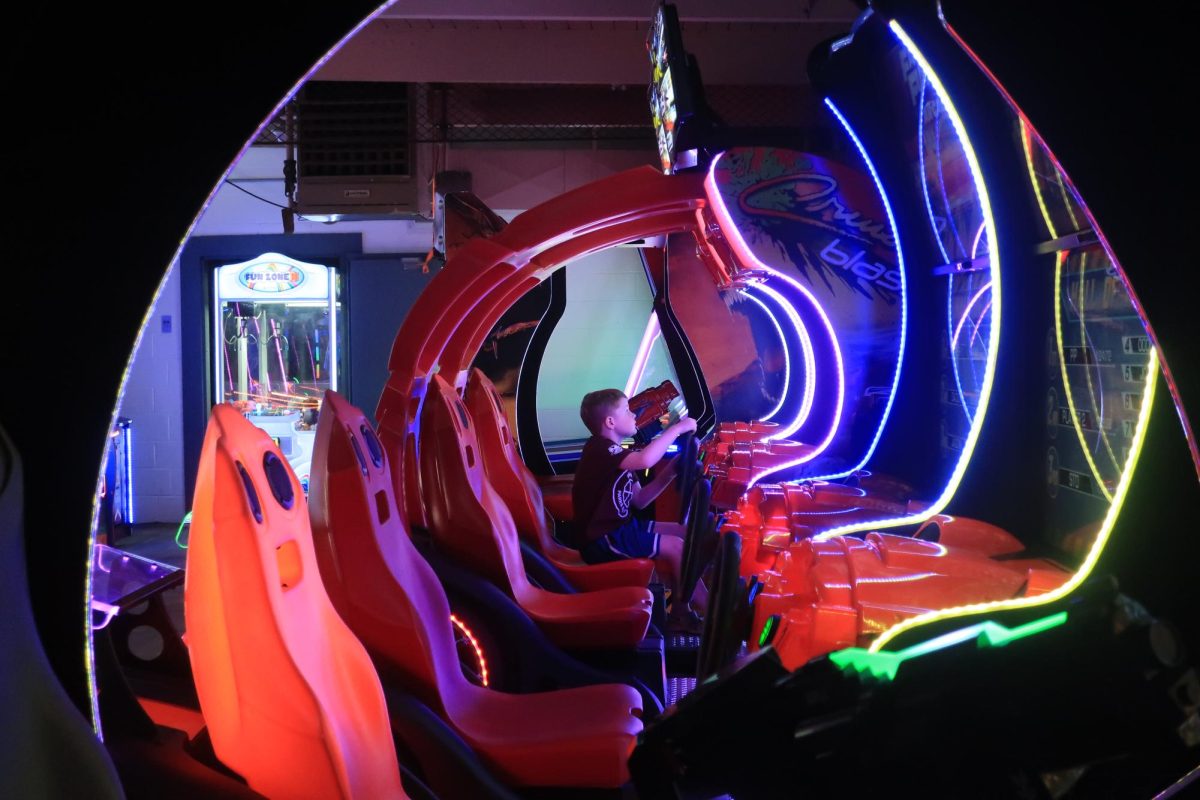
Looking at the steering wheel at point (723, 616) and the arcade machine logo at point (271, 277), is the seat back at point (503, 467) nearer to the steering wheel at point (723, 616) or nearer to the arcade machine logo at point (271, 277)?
the steering wheel at point (723, 616)

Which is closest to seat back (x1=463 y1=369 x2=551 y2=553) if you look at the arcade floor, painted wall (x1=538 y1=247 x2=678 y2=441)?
the arcade floor

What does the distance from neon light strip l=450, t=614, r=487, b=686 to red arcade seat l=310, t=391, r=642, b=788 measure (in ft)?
1.54

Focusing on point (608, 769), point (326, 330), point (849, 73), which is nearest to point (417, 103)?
point (326, 330)

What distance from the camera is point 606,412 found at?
12.5ft

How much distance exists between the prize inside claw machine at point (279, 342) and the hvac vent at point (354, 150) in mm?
1676

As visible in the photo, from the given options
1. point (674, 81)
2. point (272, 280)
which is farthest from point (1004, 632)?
point (272, 280)

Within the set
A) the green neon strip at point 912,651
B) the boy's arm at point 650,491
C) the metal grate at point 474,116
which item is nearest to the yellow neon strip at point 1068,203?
the green neon strip at point 912,651

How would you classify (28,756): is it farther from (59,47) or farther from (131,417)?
(131,417)

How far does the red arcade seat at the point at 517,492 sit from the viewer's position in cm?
351

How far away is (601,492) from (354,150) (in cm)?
308

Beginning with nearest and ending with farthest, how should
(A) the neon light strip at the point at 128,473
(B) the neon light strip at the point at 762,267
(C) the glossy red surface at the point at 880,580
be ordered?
(C) the glossy red surface at the point at 880,580
(B) the neon light strip at the point at 762,267
(A) the neon light strip at the point at 128,473

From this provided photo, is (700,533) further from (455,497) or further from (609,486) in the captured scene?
(609,486)

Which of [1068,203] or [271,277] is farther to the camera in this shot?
[271,277]

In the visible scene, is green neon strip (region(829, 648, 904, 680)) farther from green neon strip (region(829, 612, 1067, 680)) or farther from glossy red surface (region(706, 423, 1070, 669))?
glossy red surface (region(706, 423, 1070, 669))
